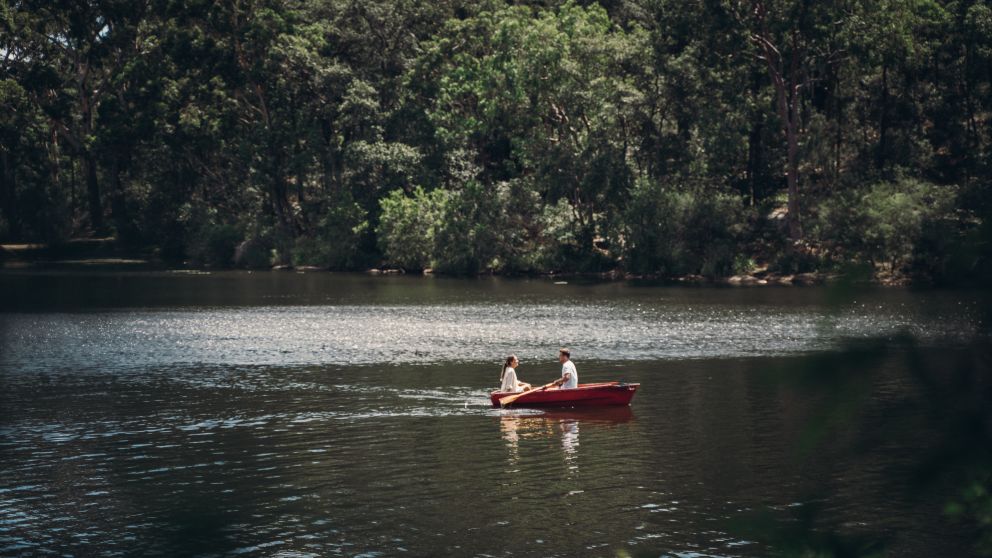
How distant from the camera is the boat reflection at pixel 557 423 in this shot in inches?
1125

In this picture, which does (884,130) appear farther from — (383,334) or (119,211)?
(119,211)

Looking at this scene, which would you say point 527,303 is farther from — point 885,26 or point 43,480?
point 43,480

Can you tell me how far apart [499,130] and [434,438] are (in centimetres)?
6964

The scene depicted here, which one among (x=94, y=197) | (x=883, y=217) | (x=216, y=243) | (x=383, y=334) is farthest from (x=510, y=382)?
(x=94, y=197)

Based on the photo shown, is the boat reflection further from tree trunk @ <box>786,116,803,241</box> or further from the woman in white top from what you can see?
tree trunk @ <box>786,116,803,241</box>

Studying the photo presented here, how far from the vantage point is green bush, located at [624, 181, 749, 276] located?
81.9m

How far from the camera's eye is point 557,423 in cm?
3148

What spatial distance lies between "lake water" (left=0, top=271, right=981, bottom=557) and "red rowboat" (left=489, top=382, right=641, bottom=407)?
0.38 m

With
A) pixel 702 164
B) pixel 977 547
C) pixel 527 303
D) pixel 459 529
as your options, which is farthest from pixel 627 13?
pixel 977 547

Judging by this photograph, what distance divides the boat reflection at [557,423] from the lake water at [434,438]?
0.14 metres

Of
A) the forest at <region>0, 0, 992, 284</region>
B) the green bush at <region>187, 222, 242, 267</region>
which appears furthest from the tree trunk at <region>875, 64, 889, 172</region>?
the green bush at <region>187, 222, 242, 267</region>

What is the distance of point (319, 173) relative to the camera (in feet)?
368

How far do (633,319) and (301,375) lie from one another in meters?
22.0

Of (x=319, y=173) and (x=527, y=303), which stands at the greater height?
(x=319, y=173)
